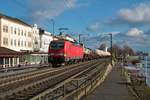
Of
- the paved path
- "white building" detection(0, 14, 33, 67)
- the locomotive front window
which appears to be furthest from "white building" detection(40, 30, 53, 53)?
the paved path

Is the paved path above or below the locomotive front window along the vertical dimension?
below

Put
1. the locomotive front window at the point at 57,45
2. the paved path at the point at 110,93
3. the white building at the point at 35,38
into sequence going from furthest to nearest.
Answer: the white building at the point at 35,38 < the locomotive front window at the point at 57,45 < the paved path at the point at 110,93

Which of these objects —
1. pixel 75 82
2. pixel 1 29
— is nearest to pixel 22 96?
pixel 75 82

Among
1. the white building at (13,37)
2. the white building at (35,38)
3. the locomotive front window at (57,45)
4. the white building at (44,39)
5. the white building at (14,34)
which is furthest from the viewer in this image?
the white building at (44,39)

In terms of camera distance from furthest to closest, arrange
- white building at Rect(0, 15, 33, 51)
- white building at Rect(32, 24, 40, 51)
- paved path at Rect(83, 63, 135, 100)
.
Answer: white building at Rect(32, 24, 40, 51)
white building at Rect(0, 15, 33, 51)
paved path at Rect(83, 63, 135, 100)

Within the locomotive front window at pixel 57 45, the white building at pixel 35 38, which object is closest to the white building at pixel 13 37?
the white building at pixel 35 38

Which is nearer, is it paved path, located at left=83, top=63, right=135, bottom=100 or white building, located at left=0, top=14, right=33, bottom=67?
paved path, located at left=83, top=63, right=135, bottom=100

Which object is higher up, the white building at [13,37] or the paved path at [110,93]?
the white building at [13,37]

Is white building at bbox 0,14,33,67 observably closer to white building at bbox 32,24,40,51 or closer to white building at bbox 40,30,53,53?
white building at bbox 32,24,40,51

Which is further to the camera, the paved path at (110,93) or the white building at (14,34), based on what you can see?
the white building at (14,34)

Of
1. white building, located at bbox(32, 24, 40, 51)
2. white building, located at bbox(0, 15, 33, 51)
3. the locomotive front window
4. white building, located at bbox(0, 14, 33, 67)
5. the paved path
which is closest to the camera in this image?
the paved path

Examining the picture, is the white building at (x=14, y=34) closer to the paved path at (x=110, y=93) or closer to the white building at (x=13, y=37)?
the white building at (x=13, y=37)

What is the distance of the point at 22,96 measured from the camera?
18953 millimetres

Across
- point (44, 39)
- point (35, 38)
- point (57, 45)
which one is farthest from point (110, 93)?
point (44, 39)
